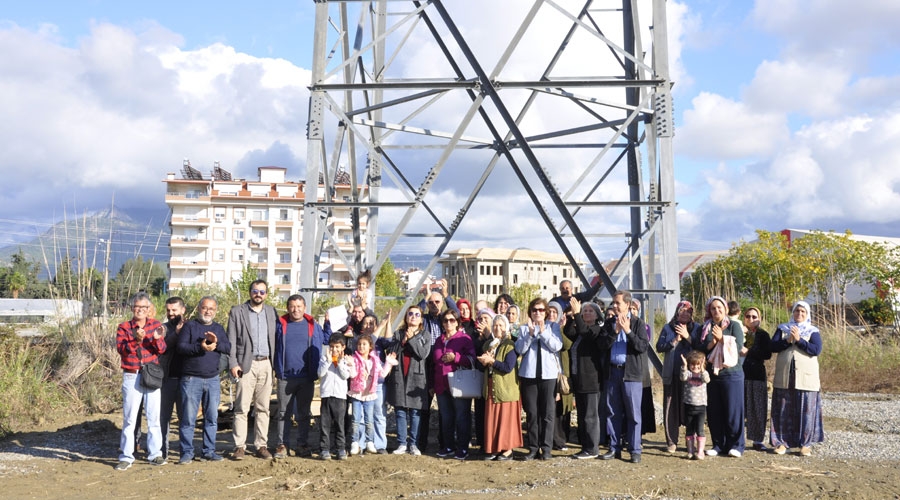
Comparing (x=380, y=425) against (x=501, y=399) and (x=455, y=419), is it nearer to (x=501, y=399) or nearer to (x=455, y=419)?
(x=455, y=419)

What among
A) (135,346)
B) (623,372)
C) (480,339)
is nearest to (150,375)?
(135,346)

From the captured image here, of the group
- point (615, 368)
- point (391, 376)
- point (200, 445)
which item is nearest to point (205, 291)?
point (200, 445)

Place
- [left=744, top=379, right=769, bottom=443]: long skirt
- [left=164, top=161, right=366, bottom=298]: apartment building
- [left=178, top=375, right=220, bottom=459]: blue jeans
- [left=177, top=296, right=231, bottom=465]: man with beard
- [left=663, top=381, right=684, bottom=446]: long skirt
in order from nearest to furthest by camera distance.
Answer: [left=177, top=296, right=231, bottom=465]: man with beard → [left=178, top=375, right=220, bottom=459]: blue jeans → [left=663, top=381, right=684, bottom=446]: long skirt → [left=744, top=379, right=769, bottom=443]: long skirt → [left=164, top=161, right=366, bottom=298]: apartment building

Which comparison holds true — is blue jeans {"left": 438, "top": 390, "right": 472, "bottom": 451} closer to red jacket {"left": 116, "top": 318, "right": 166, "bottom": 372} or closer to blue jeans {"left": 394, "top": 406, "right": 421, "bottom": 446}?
blue jeans {"left": 394, "top": 406, "right": 421, "bottom": 446}

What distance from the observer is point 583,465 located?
7891 millimetres

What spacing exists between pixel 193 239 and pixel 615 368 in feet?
257

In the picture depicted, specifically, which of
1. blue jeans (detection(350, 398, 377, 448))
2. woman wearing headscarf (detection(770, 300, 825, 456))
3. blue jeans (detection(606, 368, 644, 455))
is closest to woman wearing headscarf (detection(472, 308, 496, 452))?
blue jeans (detection(350, 398, 377, 448))

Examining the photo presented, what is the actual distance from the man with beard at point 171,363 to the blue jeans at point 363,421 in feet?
5.88

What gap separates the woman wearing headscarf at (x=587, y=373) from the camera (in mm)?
8305

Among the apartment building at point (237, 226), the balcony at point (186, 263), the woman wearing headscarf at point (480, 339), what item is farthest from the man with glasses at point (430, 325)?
the balcony at point (186, 263)

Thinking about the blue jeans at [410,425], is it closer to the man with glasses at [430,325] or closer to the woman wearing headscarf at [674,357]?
the man with glasses at [430,325]

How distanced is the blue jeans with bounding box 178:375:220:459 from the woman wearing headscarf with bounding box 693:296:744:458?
5.01m

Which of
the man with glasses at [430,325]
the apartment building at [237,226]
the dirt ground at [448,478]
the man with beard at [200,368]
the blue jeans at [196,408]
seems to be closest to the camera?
the dirt ground at [448,478]

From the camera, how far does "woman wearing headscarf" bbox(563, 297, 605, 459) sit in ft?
27.2
